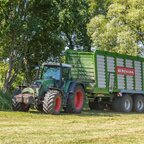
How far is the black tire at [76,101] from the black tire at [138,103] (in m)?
5.22

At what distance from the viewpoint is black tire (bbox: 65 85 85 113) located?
20.8m

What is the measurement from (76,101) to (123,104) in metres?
4.27

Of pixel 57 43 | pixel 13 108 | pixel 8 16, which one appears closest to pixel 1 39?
pixel 8 16

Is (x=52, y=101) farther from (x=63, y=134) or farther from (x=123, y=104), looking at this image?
(x=63, y=134)

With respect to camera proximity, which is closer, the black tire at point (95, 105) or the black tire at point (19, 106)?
the black tire at point (19, 106)

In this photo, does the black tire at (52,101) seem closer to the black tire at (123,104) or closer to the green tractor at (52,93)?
the green tractor at (52,93)

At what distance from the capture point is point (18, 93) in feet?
68.6

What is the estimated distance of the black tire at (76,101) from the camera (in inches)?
817

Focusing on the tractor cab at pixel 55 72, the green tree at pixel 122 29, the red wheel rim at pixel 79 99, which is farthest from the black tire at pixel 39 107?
the green tree at pixel 122 29

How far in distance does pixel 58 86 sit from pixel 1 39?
10.4 metres

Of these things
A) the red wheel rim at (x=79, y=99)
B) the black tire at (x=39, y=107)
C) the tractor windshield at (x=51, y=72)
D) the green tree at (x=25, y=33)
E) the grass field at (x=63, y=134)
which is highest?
the green tree at (x=25, y=33)

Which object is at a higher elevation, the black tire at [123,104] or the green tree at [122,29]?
the green tree at [122,29]

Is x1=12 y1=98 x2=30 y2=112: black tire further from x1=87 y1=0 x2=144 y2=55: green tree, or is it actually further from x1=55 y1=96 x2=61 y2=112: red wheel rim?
x1=87 y1=0 x2=144 y2=55: green tree

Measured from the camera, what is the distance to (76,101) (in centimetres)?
2142
